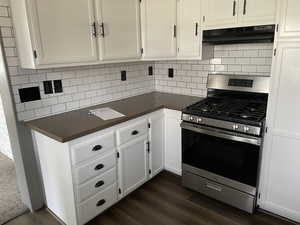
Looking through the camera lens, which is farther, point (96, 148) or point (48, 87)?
point (48, 87)

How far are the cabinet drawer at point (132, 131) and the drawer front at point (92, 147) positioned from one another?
0.10 m

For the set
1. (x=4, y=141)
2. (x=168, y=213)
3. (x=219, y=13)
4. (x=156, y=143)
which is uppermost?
(x=219, y=13)

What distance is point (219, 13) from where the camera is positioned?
215 centimetres

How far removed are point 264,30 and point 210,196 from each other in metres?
1.64

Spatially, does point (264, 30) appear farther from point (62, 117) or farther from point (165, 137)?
point (62, 117)

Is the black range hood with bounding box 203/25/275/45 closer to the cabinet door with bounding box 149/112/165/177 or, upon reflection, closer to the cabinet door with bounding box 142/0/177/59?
the cabinet door with bounding box 142/0/177/59

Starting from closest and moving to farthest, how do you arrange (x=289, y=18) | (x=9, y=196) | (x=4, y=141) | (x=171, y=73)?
1. (x=289, y=18)
2. (x=9, y=196)
3. (x=171, y=73)
4. (x=4, y=141)

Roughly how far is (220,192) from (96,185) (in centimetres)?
119

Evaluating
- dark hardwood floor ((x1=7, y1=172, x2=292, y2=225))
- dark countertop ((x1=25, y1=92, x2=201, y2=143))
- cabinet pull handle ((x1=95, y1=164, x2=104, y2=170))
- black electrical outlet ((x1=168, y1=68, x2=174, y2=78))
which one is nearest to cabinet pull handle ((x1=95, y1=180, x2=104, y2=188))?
cabinet pull handle ((x1=95, y1=164, x2=104, y2=170))

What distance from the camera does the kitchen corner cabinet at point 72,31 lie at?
5.81ft

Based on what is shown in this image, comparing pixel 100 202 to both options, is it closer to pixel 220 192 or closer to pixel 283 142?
pixel 220 192

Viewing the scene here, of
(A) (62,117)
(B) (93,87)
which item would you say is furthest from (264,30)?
(A) (62,117)

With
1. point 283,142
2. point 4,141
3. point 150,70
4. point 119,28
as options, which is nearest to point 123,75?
point 150,70

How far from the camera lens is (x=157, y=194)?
2494mm
